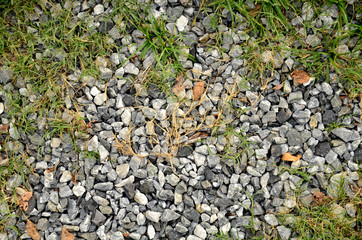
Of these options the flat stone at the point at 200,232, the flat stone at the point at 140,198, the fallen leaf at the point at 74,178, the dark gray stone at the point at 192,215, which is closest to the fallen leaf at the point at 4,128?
the fallen leaf at the point at 74,178

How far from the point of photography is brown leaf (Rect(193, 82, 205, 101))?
96.6 inches

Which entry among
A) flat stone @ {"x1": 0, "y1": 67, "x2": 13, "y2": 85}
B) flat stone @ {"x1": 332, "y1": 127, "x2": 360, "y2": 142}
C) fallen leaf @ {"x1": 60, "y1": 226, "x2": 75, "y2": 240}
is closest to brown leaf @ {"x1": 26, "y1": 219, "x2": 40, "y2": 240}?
fallen leaf @ {"x1": 60, "y1": 226, "x2": 75, "y2": 240}

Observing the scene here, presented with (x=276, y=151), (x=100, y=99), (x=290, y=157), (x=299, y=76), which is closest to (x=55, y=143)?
(x=100, y=99)

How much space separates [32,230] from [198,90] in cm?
162

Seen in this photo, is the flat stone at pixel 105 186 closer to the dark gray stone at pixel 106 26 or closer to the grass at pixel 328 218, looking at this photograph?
the dark gray stone at pixel 106 26

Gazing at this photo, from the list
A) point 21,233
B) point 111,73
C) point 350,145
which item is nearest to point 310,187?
point 350,145

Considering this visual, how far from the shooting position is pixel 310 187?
2.39 m

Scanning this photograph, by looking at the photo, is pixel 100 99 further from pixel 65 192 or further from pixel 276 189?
pixel 276 189

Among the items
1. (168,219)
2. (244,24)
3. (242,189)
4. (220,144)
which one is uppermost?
(244,24)

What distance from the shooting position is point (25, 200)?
245 cm

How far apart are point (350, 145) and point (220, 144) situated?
96 centimetres

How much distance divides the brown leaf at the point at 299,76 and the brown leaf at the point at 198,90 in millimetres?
694

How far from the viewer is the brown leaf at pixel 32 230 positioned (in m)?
2.40

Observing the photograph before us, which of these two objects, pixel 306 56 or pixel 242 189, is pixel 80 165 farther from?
pixel 306 56
